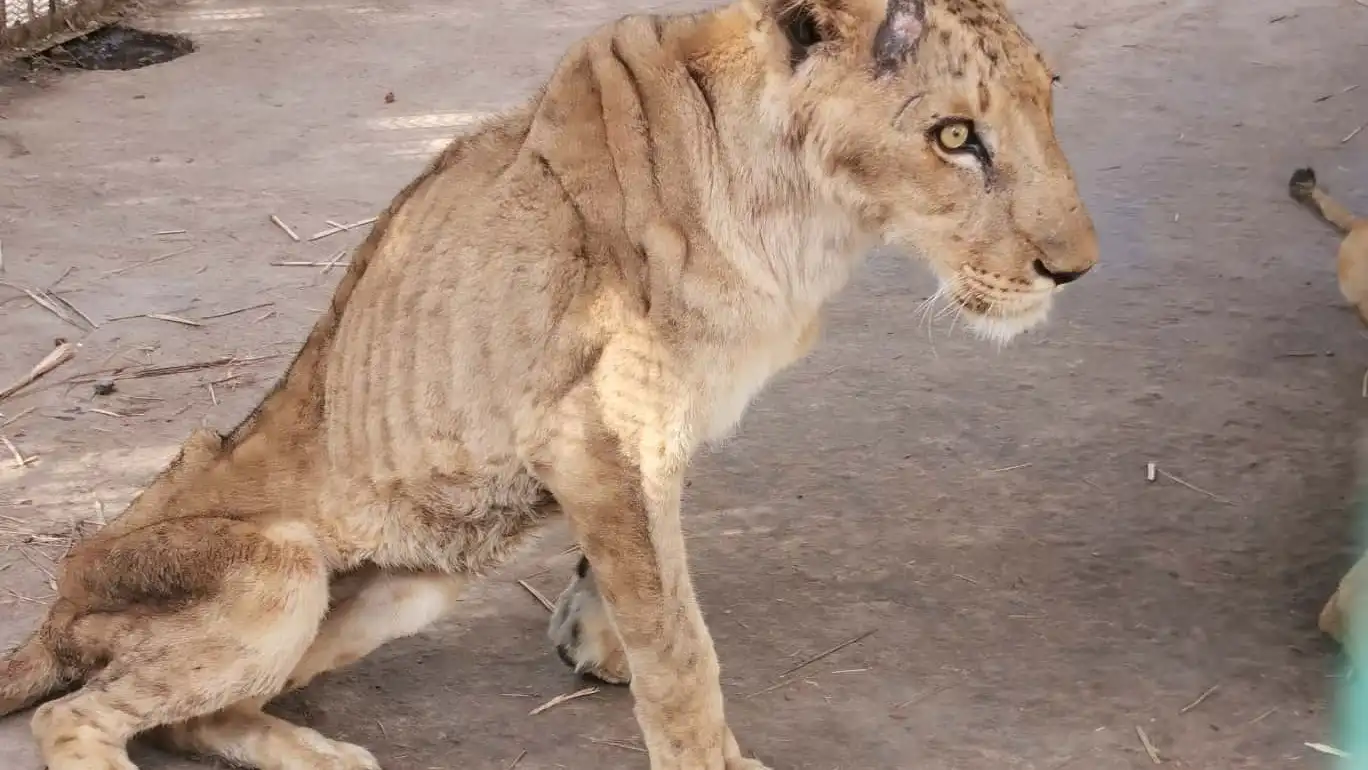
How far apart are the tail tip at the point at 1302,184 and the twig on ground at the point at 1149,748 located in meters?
2.74

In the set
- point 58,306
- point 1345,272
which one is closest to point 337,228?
point 58,306

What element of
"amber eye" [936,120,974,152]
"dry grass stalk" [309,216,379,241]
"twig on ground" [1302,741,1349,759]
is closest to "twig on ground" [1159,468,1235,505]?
"twig on ground" [1302,741,1349,759]

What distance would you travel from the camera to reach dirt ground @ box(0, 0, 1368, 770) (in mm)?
2824

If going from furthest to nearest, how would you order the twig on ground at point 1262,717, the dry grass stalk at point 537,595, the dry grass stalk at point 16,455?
the dry grass stalk at point 16,455, the dry grass stalk at point 537,595, the twig on ground at point 1262,717

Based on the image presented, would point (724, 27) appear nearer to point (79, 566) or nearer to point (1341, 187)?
point (79, 566)

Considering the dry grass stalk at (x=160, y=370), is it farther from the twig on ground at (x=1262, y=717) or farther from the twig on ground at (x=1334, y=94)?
the twig on ground at (x=1334, y=94)

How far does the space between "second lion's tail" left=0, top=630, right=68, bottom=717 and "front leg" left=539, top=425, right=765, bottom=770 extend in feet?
3.27

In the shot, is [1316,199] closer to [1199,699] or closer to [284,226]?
[1199,699]

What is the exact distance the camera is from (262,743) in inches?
104

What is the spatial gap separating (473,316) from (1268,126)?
411 cm

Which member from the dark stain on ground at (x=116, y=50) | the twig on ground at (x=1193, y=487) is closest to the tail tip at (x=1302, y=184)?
the twig on ground at (x=1193, y=487)

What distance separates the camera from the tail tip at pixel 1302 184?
15.9 ft

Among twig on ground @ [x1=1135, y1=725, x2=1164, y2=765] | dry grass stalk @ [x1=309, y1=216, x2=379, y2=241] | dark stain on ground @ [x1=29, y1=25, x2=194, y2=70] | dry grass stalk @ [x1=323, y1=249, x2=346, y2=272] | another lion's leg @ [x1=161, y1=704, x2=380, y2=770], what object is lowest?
twig on ground @ [x1=1135, y1=725, x2=1164, y2=765]

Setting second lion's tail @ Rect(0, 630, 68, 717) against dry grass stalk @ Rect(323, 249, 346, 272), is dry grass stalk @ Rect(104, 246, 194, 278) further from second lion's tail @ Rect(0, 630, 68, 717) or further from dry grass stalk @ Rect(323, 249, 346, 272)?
second lion's tail @ Rect(0, 630, 68, 717)
